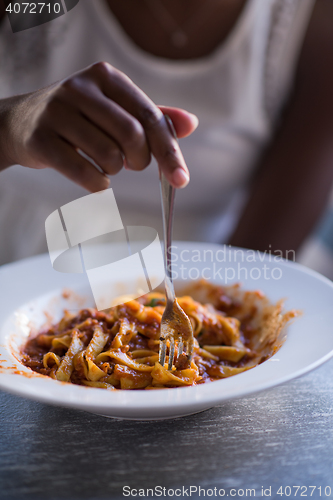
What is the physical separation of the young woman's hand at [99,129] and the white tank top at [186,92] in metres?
1.29

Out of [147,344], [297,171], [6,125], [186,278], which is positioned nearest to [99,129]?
[6,125]

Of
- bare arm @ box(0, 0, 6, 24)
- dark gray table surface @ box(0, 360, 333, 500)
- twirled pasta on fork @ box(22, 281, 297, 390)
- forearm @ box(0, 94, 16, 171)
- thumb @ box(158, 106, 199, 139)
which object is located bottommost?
twirled pasta on fork @ box(22, 281, 297, 390)

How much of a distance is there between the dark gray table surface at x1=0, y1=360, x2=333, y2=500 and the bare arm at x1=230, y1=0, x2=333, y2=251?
5.71 ft

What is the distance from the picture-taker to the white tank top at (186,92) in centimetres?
213

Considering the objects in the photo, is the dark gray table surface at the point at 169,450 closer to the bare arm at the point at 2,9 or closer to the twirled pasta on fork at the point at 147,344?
the twirled pasta on fork at the point at 147,344

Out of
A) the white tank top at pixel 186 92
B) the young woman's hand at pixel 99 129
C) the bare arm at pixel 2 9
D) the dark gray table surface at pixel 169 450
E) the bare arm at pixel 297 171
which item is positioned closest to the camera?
the dark gray table surface at pixel 169 450

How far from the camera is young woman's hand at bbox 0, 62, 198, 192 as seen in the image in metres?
0.91

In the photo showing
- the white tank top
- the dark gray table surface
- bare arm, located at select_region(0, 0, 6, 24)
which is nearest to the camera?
the dark gray table surface

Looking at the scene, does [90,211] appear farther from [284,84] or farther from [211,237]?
[284,84]

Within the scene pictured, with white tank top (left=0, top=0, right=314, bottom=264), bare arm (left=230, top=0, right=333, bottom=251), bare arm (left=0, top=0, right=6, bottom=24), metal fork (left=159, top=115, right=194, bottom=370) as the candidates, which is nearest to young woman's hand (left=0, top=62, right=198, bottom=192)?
metal fork (left=159, top=115, right=194, bottom=370)

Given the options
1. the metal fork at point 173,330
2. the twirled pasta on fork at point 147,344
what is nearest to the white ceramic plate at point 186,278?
the twirled pasta on fork at point 147,344

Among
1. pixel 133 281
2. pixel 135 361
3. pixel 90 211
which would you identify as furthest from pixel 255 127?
pixel 135 361

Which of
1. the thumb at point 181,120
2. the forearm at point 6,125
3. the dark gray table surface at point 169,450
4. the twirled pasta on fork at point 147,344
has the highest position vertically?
the thumb at point 181,120

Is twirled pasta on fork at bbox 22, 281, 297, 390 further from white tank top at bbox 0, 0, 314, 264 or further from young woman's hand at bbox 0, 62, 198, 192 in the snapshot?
white tank top at bbox 0, 0, 314, 264
